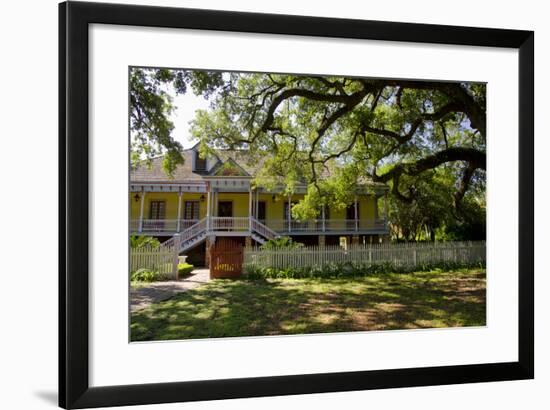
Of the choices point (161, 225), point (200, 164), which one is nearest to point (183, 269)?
point (161, 225)

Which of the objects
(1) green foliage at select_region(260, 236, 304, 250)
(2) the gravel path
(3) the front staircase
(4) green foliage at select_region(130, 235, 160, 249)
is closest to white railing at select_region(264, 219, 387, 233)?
(3) the front staircase

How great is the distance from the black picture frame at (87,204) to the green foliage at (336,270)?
5896mm

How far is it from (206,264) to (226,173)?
8.55 feet

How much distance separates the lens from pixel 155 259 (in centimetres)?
825

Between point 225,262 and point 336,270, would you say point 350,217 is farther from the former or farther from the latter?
point 225,262

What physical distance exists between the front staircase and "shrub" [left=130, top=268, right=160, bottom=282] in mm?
2188

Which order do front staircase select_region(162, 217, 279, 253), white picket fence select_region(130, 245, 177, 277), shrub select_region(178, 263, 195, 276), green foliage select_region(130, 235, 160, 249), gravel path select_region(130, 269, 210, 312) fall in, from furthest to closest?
front staircase select_region(162, 217, 279, 253), shrub select_region(178, 263, 195, 276), green foliage select_region(130, 235, 160, 249), white picket fence select_region(130, 245, 177, 277), gravel path select_region(130, 269, 210, 312)

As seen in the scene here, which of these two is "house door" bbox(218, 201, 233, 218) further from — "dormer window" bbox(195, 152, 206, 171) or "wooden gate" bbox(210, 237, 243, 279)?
"wooden gate" bbox(210, 237, 243, 279)

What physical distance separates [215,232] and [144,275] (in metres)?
3.73

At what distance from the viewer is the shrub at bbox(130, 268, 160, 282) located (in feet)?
26.2

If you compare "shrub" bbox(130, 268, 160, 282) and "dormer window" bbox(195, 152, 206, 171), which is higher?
"dormer window" bbox(195, 152, 206, 171)

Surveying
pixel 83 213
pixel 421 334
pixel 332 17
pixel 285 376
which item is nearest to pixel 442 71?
pixel 332 17

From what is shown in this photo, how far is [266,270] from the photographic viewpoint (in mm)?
10086

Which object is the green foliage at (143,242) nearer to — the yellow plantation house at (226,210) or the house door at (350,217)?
the yellow plantation house at (226,210)
